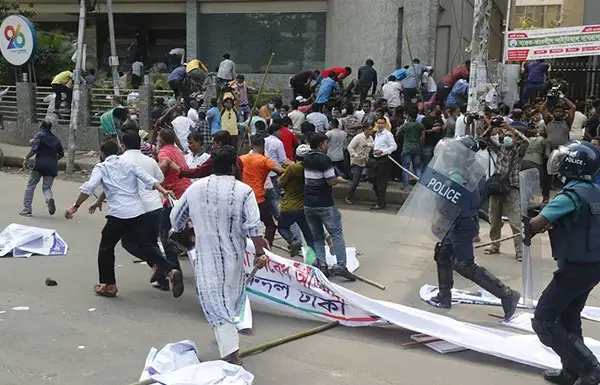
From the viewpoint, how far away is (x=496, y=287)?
19.4 feet

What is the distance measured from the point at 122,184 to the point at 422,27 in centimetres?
1367

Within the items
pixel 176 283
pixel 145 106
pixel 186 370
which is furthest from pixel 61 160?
pixel 186 370

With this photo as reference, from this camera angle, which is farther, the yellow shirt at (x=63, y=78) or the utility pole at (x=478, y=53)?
the yellow shirt at (x=63, y=78)

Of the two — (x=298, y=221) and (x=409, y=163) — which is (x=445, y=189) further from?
(x=409, y=163)

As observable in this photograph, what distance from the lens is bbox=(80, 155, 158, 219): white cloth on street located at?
6453mm

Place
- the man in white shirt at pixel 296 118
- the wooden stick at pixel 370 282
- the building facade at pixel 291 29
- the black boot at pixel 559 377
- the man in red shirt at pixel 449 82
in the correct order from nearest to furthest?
the black boot at pixel 559 377
the wooden stick at pixel 370 282
the man in white shirt at pixel 296 118
the man in red shirt at pixel 449 82
the building facade at pixel 291 29

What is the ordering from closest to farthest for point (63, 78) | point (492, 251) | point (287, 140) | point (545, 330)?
1. point (545, 330)
2. point (492, 251)
3. point (287, 140)
4. point (63, 78)

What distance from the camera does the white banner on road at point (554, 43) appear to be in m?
14.5

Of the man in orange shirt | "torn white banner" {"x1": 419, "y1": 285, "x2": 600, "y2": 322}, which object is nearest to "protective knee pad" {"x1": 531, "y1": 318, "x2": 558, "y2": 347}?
"torn white banner" {"x1": 419, "y1": 285, "x2": 600, "y2": 322}

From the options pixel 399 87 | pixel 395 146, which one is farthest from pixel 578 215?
pixel 399 87

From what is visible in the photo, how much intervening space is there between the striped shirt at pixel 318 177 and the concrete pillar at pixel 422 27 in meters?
11.8

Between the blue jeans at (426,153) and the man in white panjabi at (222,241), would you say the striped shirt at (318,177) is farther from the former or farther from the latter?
the blue jeans at (426,153)

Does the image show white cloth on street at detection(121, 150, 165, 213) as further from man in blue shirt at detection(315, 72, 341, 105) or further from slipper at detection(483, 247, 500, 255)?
man in blue shirt at detection(315, 72, 341, 105)

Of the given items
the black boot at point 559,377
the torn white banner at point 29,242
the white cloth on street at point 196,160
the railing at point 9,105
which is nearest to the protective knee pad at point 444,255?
the black boot at point 559,377
